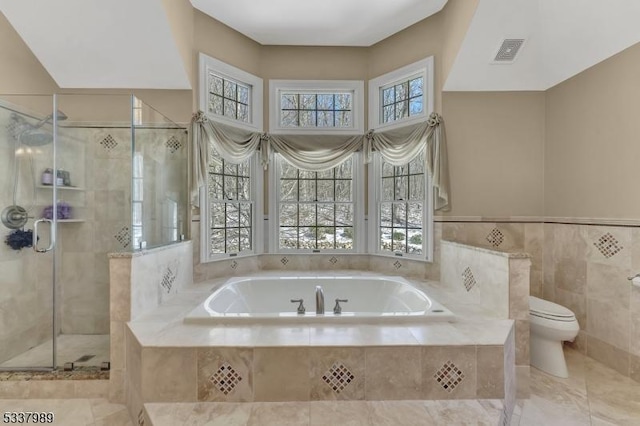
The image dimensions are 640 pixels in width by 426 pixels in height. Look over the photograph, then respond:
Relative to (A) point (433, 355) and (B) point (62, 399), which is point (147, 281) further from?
(A) point (433, 355)

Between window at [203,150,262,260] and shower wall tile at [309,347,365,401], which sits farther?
window at [203,150,262,260]

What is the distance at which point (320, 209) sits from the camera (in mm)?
3529

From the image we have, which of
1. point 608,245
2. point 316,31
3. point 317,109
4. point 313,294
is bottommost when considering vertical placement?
point 313,294

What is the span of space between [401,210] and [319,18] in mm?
1996

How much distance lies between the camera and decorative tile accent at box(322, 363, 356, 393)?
1.64m

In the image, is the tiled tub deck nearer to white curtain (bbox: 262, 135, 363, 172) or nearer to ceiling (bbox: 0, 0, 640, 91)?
white curtain (bbox: 262, 135, 363, 172)

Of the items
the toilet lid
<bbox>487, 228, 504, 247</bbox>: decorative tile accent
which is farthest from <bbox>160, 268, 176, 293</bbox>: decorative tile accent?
<bbox>487, 228, 504, 247</bbox>: decorative tile accent

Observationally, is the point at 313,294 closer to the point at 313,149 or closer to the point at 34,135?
the point at 313,149

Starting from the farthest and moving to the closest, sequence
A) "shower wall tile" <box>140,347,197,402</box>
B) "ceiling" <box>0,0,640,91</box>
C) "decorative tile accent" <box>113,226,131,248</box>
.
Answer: "decorative tile accent" <box>113,226,131,248</box>
"ceiling" <box>0,0,640,91</box>
"shower wall tile" <box>140,347,197,402</box>

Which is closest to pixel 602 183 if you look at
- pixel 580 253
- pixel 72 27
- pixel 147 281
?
pixel 580 253

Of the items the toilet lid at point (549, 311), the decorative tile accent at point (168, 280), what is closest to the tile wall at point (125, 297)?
the decorative tile accent at point (168, 280)

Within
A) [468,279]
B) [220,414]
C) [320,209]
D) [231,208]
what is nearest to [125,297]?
[220,414]

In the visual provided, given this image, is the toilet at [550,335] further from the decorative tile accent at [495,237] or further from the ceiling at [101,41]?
the ceiling at [101,41]

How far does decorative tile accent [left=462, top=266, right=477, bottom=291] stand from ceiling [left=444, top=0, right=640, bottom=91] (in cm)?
167
